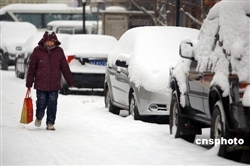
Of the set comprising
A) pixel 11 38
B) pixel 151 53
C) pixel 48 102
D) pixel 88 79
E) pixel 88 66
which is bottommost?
pixel 11 38

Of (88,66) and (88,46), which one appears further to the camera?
(88,46)

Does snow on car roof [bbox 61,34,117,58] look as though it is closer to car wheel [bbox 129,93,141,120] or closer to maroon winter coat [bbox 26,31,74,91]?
car wheel [bbox 129,93,141,120]

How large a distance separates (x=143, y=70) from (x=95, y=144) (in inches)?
131

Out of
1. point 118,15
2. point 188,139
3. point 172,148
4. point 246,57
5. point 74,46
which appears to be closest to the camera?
point 246,57

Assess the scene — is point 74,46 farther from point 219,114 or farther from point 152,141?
point 219,114

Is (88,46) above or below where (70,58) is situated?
above

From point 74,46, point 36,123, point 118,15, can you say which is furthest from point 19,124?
point 118,15

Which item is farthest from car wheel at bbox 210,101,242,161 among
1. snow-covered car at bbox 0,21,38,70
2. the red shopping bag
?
snow-covered car at bbox 0,21,38,70

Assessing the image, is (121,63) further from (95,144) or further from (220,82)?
(220,82)

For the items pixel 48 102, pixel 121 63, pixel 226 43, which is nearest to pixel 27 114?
pixel 48 102

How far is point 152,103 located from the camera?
15.0m

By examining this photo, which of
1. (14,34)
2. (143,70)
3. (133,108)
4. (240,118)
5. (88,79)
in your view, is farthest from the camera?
(14,34)

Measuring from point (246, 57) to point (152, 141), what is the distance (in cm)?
274

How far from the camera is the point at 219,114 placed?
1081 centimetres
